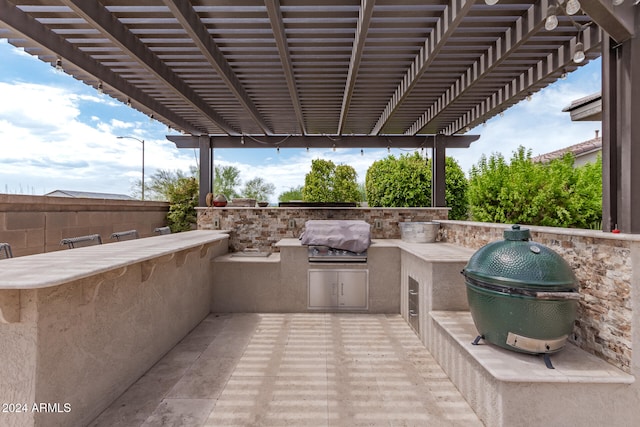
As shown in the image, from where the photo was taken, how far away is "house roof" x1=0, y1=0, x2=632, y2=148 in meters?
2.60

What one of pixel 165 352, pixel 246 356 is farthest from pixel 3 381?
pixel 246 356

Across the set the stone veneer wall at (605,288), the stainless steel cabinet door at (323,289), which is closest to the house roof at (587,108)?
the stone veneer wall at (605,288)

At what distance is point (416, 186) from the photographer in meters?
8.65

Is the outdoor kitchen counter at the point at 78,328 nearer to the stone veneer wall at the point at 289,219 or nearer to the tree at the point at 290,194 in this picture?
the stone veneer wall at the point at 289,219

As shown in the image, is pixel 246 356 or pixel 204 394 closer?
pixel 204 394

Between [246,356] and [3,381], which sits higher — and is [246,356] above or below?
below

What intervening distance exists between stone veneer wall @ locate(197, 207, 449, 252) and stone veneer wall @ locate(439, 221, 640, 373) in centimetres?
301

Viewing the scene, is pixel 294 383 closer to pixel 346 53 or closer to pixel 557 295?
pixel 557 295

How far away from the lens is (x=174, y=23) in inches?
113

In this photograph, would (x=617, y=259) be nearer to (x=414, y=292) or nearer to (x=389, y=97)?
(x=414, y=292)

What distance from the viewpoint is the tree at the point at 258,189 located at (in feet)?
68.0

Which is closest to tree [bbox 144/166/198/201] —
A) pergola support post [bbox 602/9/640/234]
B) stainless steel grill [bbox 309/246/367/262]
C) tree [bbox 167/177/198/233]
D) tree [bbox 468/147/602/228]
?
tree [bbox 167/177/198/233]

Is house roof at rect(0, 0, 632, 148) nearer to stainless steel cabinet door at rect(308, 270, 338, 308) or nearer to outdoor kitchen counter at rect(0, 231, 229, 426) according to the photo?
outdoor kitchen counter at rect(0, 231, 229, 426)

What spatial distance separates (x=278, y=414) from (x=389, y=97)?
420 centimetres
